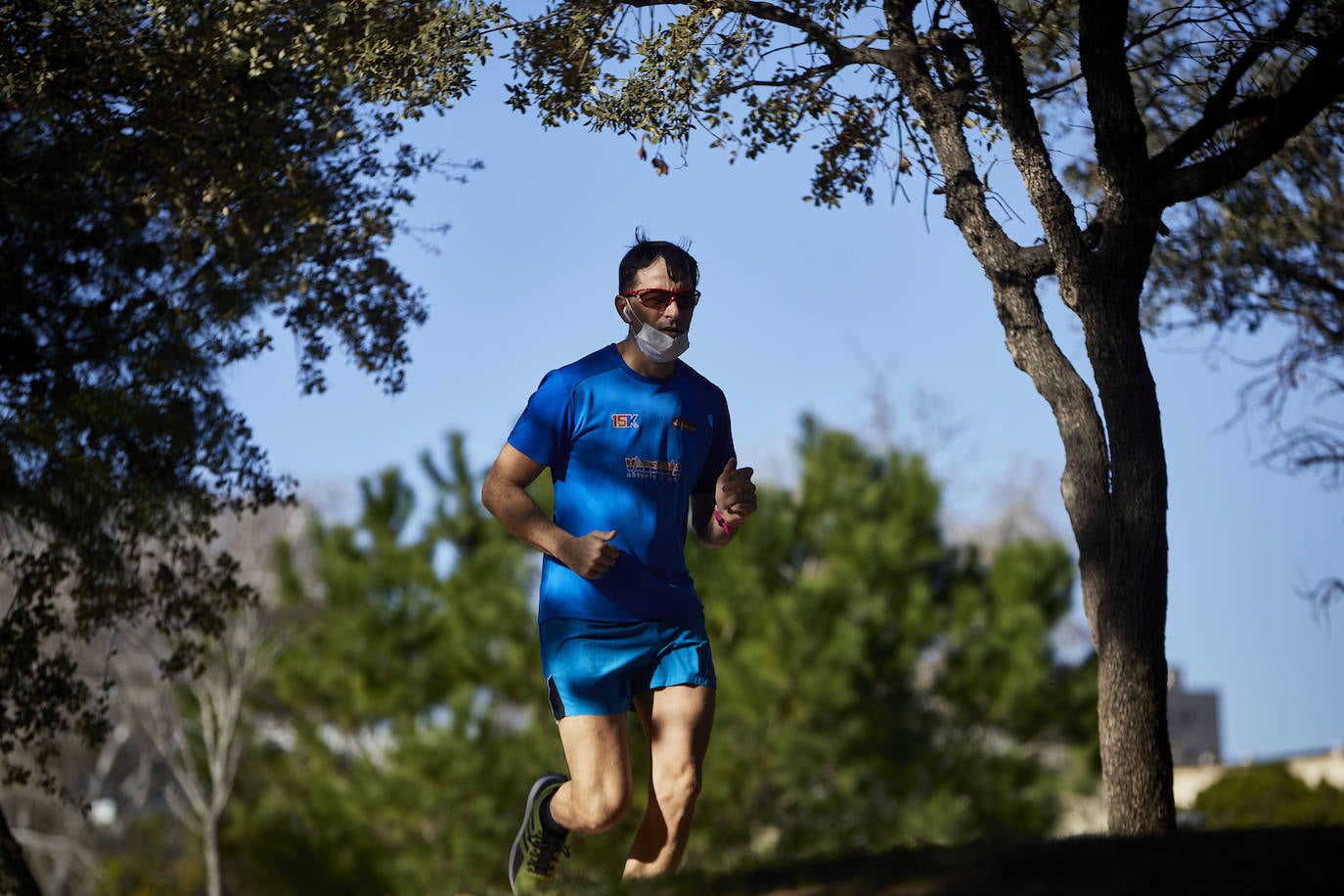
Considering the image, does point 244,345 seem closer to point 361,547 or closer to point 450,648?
point 450,648

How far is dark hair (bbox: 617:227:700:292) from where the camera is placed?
4707 millimetres

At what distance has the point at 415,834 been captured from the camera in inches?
780

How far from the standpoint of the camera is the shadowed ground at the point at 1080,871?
2.74 metres

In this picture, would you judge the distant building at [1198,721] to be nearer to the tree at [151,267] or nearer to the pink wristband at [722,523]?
the tree at [151,267]

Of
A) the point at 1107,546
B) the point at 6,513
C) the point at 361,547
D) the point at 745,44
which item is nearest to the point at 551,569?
the point at 1107,546

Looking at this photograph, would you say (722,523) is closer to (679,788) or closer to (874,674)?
(679,788)

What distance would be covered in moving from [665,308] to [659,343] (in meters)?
0.12

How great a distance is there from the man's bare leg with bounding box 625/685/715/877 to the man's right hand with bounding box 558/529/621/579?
1.57 ft

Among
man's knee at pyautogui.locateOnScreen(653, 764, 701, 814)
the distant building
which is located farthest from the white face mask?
the distant building

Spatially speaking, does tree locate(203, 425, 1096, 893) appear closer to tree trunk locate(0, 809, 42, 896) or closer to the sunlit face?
tree trunk locate(0, 809, 42, 896)

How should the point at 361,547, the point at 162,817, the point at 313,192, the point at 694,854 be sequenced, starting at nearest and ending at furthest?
the point at 313,192
the point at 694,854
the point at 361,547
the point at 162,817

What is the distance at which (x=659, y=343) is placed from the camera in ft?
15.2

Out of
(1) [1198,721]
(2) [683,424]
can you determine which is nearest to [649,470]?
(2) [683,424]

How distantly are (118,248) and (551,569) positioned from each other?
4396 mm
